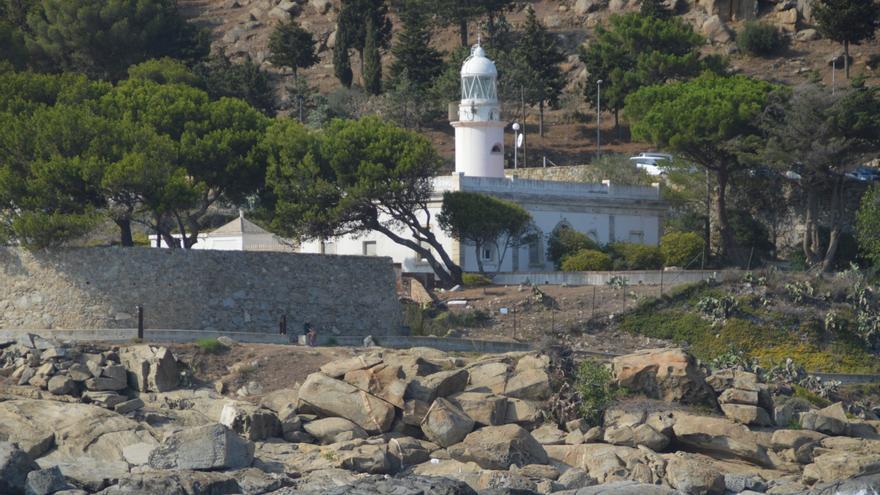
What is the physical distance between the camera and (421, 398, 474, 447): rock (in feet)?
102

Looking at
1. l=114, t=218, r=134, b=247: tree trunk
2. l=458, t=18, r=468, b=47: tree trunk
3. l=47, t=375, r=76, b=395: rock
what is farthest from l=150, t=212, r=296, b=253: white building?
l=458, t=18, r=468, b=47: tree trunk

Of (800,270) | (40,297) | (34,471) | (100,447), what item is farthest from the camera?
(800,270)

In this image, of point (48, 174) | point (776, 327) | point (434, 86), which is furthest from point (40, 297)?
point (434, 86)

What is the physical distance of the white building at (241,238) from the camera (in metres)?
51.7

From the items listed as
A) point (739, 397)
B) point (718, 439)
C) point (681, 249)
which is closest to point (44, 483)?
point (718, 439)

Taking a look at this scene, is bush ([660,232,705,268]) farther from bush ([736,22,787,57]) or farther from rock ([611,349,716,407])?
bush ([736,22,787,57])

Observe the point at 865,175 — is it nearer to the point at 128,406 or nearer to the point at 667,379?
→ the point at 667,379

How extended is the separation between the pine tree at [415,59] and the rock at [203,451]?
44.7 m

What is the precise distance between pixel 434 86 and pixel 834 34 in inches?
668

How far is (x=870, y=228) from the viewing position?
1972 inches

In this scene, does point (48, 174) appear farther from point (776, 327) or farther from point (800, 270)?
point (800, 270)

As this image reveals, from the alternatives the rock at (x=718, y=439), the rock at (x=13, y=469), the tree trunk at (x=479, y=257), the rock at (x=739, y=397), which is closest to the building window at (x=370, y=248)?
the tree trunk at (x=479, y=257)

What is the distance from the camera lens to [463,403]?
3234 centimetres

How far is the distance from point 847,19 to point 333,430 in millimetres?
47310
